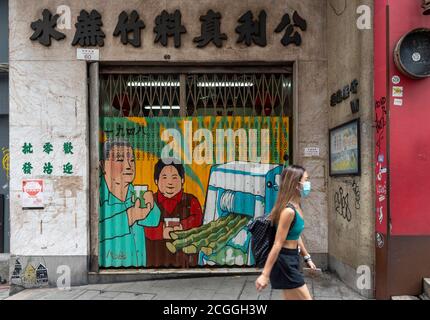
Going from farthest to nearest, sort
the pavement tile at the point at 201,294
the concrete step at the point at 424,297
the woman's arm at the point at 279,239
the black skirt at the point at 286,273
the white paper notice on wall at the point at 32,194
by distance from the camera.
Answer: the white paper notice on wall at the point at 32,194, the pavement tile at the point at 201,294, the concrete step at the point at 424,297, the black skirt at the point at 286,273, the woman's arm at the point at 279,239

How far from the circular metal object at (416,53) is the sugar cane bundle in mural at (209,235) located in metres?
3.46

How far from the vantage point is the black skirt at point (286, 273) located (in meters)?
3.95

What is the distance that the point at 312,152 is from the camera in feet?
23.9

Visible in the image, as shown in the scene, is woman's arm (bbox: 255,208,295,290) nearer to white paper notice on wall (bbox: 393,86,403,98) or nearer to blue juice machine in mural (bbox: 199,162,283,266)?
white paper notice on wall (bbox: 393,86,403,98)

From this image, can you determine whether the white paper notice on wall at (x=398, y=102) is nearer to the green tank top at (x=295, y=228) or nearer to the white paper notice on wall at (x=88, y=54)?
the green tank top at (x=295, y=228)

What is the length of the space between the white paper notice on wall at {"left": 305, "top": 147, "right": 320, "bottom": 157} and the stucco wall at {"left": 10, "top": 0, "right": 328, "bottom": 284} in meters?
0.07

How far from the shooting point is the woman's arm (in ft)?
12.6

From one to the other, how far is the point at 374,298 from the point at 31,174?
18.2ft

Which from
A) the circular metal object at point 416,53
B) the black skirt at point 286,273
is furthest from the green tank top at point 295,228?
the circular metal object at point 416,53

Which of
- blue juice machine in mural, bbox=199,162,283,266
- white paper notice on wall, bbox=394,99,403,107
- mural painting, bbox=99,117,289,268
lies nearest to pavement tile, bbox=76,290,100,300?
mural painting, bbox=99,117,289,268

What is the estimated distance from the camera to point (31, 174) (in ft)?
23.5

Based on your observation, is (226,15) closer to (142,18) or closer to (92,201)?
(142,18)
